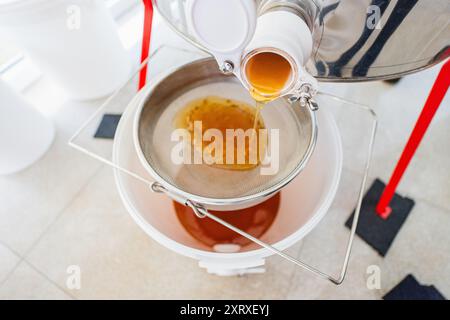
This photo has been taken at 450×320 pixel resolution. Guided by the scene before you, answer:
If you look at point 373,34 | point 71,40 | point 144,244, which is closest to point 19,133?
point 71,40

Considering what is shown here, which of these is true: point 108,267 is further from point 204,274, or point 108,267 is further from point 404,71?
Answer: point 404,71

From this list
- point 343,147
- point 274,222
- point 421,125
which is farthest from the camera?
point 343,147

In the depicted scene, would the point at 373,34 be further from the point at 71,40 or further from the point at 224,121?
the point at 71,40

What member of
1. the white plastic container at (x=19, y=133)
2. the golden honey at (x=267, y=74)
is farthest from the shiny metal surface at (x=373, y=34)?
the white plastic container at (x=19, y=133)

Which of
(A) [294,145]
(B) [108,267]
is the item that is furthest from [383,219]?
(B) [108,267]

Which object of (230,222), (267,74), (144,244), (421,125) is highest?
(267,74)

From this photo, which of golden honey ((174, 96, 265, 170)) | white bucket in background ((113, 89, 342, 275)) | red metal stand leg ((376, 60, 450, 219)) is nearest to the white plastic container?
white bucket in background ((113, 89, 342, 275))

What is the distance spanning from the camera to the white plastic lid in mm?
397

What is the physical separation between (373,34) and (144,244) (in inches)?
32.3

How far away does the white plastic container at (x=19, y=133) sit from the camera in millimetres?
985

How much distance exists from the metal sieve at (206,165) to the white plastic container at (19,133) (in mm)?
531

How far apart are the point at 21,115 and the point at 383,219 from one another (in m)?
1.17

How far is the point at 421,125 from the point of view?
73cm

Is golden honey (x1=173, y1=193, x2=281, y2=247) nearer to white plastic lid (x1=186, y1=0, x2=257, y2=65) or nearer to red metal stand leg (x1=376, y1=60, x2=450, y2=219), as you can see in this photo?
red metal stand leg (x1=376, y1=60, x2=450, y2=219)
